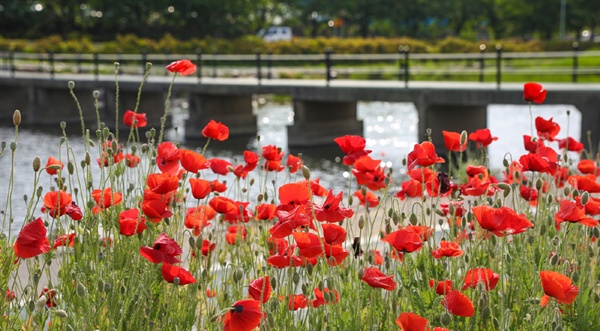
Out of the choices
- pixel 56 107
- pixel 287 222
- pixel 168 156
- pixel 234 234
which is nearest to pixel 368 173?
pixel 168 156

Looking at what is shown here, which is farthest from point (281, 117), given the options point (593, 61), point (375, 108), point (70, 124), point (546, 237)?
point (546, 237)

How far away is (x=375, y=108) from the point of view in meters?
32.3

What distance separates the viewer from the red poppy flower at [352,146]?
4117 mm

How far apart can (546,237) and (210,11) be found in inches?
2031

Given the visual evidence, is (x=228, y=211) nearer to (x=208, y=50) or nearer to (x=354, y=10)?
(x=208, y=50)

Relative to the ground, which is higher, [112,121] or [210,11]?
[210,11]

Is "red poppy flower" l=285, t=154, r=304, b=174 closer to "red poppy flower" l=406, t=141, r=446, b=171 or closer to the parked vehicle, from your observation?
"red poppy flower" l=406, t=141, r=446, b=171

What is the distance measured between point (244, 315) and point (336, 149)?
1963cm

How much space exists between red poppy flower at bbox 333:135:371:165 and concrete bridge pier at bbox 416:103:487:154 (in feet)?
53.9

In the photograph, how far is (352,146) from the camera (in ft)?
13.6

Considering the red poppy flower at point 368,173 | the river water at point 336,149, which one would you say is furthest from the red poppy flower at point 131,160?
the river water at point 336,149

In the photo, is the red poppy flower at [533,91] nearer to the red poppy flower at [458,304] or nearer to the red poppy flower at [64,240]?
the red poppy flower at [458,304]

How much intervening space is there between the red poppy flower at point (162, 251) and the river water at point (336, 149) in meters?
8.91

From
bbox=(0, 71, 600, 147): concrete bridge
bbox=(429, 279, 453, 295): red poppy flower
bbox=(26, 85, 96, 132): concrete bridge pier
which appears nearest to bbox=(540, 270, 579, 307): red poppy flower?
bbox=(429, 279, 453, 295): red poppy flower
